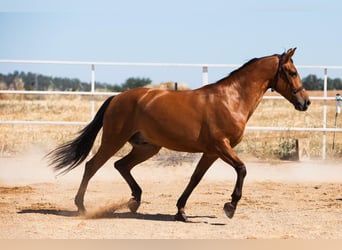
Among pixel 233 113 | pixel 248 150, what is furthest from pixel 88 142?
pixel 248 150

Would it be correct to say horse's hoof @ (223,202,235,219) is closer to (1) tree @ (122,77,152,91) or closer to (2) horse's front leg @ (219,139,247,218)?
(2) horse's front leg @ (219,139,247,218)

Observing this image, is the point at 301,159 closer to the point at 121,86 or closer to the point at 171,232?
the point at 171,232

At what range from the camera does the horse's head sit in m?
7.75

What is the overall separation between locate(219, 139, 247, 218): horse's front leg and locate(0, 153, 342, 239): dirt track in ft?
0.59

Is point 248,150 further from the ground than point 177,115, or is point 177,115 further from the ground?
point 177,115

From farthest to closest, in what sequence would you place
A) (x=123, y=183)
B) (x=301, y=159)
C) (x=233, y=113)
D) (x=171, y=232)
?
1. (x=301, y=159)
2. (x=123, y=183)
3. (x=233, y=113)
4. (x=171, y=232)

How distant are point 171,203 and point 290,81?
229cm

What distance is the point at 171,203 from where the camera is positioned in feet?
29.0

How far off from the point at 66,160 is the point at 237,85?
230 centimetres

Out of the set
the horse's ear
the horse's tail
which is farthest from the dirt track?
the horse's ear

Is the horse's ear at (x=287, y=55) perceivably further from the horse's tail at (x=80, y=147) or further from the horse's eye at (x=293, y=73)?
the horse's tail at (x=80, y=147)

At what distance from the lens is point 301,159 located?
12438 millimetres

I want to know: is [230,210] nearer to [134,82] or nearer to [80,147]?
[80,147]

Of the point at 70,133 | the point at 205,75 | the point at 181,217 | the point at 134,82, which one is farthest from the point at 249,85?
the point at 134,82
